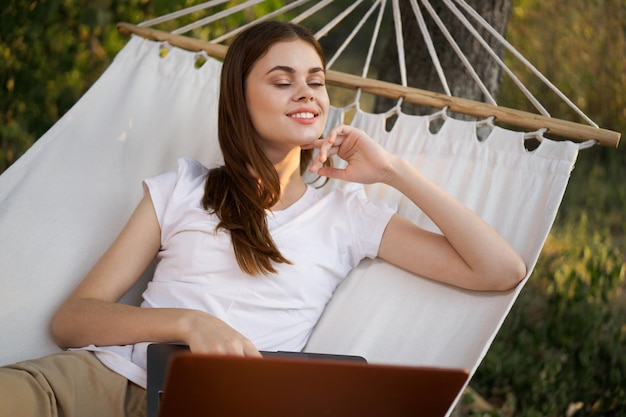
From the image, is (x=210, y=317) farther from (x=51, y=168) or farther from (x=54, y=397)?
(x=51, y=168)

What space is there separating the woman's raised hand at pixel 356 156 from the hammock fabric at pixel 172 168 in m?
0.19

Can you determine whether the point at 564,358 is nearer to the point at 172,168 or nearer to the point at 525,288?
the point at 525,288

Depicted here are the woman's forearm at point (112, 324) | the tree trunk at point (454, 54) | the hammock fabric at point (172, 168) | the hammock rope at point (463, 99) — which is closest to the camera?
the woman's forearm at point (112, 324)

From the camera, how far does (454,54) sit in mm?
2684

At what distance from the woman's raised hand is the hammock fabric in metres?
0.19

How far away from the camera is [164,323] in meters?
1.63

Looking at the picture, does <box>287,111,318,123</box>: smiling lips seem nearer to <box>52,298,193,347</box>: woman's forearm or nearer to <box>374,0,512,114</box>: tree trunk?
<box>52,298,193,347</box>: woman's forearm

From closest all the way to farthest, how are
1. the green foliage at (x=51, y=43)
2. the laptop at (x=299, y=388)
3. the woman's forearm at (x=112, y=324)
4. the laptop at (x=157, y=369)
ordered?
the laptop at (x=299, y=388)
the laptop at (x=157, y=369)
the woman's forearm at (x=112, y=324)
the green foliage at (x=51, y=43)

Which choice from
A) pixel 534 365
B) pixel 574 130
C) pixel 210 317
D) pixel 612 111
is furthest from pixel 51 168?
pixel 612 111

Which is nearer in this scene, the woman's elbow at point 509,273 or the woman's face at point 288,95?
the woman's elbow at point 509,273

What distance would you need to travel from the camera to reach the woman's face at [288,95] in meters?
1.94

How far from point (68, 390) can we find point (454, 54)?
1668mm

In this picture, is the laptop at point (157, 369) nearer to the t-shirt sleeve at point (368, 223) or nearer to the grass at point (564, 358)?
the t-shirt sleeve at point (368, 223)

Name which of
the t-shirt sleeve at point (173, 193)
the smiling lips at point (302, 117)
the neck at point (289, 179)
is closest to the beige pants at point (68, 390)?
the t-shirt sleeve at point (173, 193)
